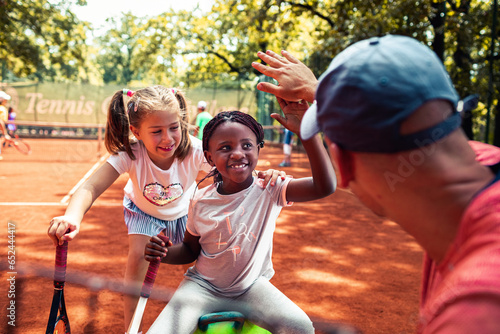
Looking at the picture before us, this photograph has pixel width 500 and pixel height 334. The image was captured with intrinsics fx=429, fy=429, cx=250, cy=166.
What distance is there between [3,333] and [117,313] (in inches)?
33.4

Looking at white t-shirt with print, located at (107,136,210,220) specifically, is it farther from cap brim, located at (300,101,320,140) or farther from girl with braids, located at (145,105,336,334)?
cap brim, located at (300,101,320,140)

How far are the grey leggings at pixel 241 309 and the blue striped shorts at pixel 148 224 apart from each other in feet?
2.95

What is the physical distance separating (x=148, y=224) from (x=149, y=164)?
1.38 feet

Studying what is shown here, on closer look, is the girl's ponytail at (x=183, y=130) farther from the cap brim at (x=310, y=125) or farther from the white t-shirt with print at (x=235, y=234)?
the cap brim at (x=310, y=125)

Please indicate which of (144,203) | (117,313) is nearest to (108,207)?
(117,313)

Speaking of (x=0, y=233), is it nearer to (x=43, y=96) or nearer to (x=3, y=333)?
(x=3, y=333)

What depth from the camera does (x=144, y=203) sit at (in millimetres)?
3041

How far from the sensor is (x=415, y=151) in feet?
2.68

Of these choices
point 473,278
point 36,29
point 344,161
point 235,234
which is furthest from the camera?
point 36,29

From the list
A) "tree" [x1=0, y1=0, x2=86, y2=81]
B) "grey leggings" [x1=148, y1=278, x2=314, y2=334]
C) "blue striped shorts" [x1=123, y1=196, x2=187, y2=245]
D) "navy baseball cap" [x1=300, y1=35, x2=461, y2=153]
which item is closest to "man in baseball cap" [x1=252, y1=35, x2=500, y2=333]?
"navy baseball cap" [x1=300, y1=35, x2=461, y2=153]

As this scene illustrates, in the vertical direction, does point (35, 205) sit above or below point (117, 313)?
below

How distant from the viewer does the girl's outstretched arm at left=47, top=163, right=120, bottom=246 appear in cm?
217

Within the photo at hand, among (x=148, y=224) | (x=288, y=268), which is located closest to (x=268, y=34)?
(x=288, y=268)

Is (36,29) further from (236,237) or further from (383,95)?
(383,95)
